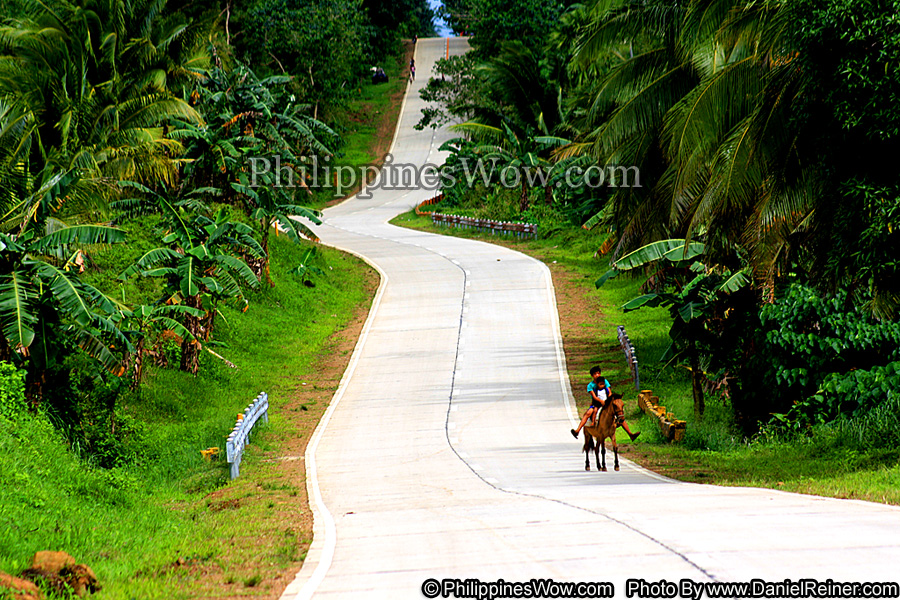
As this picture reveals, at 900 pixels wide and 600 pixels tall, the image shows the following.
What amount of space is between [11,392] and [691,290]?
13.1m

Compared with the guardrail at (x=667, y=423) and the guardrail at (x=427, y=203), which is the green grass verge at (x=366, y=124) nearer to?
the guardrail at (x=427, y=203)

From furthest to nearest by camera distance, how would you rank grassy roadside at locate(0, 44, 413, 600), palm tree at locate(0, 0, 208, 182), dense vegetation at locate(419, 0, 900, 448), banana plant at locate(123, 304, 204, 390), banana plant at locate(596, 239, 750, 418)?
palm tree at locate(0, 0, 208, 182) → banana plant at locate(123, 304, 204, 390) → banana plant at locate(596, 239, 750, 418) → dense vegetation at locate(419, 0, 900, 448) → grassy roadside at locate(0, 44, 413, 600)

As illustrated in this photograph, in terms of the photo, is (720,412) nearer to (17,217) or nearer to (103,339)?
(103,339)

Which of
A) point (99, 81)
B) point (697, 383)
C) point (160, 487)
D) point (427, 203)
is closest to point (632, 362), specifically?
point (697, 383)

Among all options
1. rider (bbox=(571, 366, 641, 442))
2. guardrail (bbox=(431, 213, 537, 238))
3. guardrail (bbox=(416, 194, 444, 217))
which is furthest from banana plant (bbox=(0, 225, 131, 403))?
guardrail (bbox=(416, 194, 444, 217))

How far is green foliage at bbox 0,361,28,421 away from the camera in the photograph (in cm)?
1393

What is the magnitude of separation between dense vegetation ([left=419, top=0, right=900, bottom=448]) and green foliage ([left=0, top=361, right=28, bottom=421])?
10.4 m

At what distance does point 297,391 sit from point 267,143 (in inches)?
585

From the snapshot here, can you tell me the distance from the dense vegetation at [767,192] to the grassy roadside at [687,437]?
0.66 meters

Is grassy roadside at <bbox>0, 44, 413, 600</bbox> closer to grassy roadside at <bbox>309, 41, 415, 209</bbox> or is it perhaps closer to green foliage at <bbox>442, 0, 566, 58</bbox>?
grassy roadside at <bbox>309, 41, 415, 209</bbox>

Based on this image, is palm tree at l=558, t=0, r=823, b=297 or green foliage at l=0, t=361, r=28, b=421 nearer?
palm tree at l=558, t=0, r=823, b=297

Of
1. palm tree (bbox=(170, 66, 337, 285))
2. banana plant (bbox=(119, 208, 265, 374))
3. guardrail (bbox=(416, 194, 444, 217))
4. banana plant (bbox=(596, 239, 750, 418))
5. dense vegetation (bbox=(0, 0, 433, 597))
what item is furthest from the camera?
guardrail (bbox=(416, 194, 444, 217))

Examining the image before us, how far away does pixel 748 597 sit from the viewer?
6289 mm

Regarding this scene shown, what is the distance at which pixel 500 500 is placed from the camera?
1188cm
